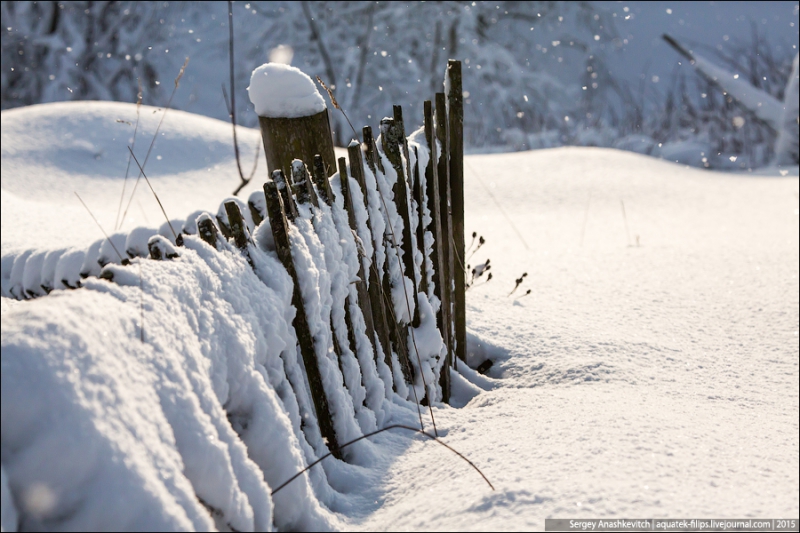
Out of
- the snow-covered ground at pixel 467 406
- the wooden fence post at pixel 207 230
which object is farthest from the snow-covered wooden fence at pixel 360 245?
the snow-covered ground at pixel 467 406

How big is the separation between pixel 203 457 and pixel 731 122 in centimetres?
1083

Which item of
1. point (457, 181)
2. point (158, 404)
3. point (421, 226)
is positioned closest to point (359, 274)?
point (421, 226)

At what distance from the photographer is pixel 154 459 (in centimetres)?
94

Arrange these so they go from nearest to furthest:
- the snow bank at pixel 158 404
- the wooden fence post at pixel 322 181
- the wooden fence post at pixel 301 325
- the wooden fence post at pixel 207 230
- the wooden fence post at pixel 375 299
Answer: the snow bank at pixel 158 404
the wooden fence post at pixel 207 230
the wooden fence post at pixel 301 325
the wooden fence post at pixel 322 181
the wooden fence post at pixel 375 299

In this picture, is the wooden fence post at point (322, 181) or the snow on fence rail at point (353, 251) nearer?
the snow on fence rail at point (353, 251)

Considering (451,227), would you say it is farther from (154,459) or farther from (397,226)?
(154,459)

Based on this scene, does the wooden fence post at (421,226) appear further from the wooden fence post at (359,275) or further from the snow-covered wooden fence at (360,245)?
A: the wooden fence post at (359,275)

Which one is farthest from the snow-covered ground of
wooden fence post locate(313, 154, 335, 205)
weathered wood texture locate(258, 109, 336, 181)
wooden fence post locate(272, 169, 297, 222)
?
weathered wood texture locate(258, 109, 336, 181)

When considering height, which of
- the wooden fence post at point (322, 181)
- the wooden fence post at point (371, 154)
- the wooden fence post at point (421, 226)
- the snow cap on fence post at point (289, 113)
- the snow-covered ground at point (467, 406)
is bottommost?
the snow-covered ground at point (467, 406)

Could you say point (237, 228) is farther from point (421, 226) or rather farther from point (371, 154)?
point (421, 226)

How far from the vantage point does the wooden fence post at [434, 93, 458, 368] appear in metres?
2.21

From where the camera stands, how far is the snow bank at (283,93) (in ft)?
6.39

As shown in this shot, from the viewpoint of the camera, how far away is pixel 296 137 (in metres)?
2.00

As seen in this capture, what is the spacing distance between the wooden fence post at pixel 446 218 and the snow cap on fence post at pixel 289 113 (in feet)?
1.37
